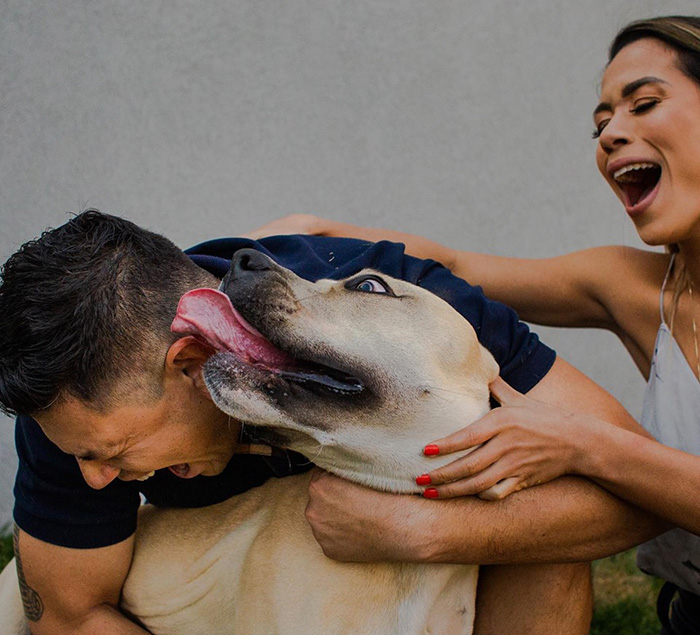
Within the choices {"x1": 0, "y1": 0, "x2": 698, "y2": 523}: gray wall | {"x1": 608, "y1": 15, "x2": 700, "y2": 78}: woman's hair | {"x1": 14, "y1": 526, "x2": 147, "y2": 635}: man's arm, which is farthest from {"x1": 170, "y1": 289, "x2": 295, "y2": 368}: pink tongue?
{"x1": 0, "y1": 0, "x2": 698, "y2": 523}: gray wall

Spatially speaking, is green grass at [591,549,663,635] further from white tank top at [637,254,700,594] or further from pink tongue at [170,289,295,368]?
pink tongue at [170,289,295,368]

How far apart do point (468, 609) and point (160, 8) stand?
9.02ft

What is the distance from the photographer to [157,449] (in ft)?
7.12

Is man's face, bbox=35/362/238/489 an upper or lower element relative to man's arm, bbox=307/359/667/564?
upper

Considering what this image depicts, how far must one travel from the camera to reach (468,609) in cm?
231

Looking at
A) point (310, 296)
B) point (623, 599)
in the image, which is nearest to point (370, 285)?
point (310, 296)

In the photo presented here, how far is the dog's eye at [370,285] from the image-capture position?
85.7 inches

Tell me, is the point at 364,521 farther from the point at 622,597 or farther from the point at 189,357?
the point at 622,597

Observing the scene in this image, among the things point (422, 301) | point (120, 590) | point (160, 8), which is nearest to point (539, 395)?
point (422, 301)

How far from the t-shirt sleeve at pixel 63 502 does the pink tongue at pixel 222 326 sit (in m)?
0.60

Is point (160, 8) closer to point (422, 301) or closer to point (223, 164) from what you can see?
point (223, 164)

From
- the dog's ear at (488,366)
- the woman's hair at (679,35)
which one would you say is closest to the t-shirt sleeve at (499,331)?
the dog's ear at (488,366)

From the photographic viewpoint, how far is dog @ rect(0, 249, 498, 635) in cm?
195

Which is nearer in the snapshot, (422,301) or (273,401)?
(273,401)
